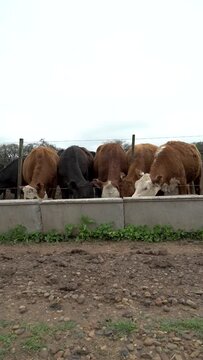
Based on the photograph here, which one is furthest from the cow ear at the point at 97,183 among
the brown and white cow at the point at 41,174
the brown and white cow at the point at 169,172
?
the brown and white cow at the point at 41,174

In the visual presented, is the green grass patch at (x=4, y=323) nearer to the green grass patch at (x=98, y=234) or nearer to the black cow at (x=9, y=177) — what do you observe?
the green grass patch at (x=98, y=234)

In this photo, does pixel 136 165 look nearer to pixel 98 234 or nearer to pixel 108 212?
pixel 108 212

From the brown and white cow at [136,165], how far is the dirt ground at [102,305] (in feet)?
13.4

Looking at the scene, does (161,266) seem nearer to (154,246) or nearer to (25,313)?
(154,246)

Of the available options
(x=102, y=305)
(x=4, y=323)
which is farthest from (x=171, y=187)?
(x=4, y=323)

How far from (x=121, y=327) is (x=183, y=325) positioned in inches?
21.9

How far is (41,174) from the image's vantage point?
10211 millimetres

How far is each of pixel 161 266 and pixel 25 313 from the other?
6.30 feet

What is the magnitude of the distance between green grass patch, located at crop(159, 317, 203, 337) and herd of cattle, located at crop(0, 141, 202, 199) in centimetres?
549

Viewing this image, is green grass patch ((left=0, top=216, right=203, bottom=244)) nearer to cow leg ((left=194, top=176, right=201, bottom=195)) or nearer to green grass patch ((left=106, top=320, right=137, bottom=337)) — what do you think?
green grass patch ((left=106, top=320, right=137, bottom=337))

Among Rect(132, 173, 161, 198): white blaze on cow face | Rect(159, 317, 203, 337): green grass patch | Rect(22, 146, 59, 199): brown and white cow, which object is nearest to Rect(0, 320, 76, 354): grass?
Rect(159, 317, 203, 337): green grass patch

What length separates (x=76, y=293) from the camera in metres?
4.39

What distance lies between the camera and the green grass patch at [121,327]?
3.53 meters

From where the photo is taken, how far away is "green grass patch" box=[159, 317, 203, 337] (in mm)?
3564
